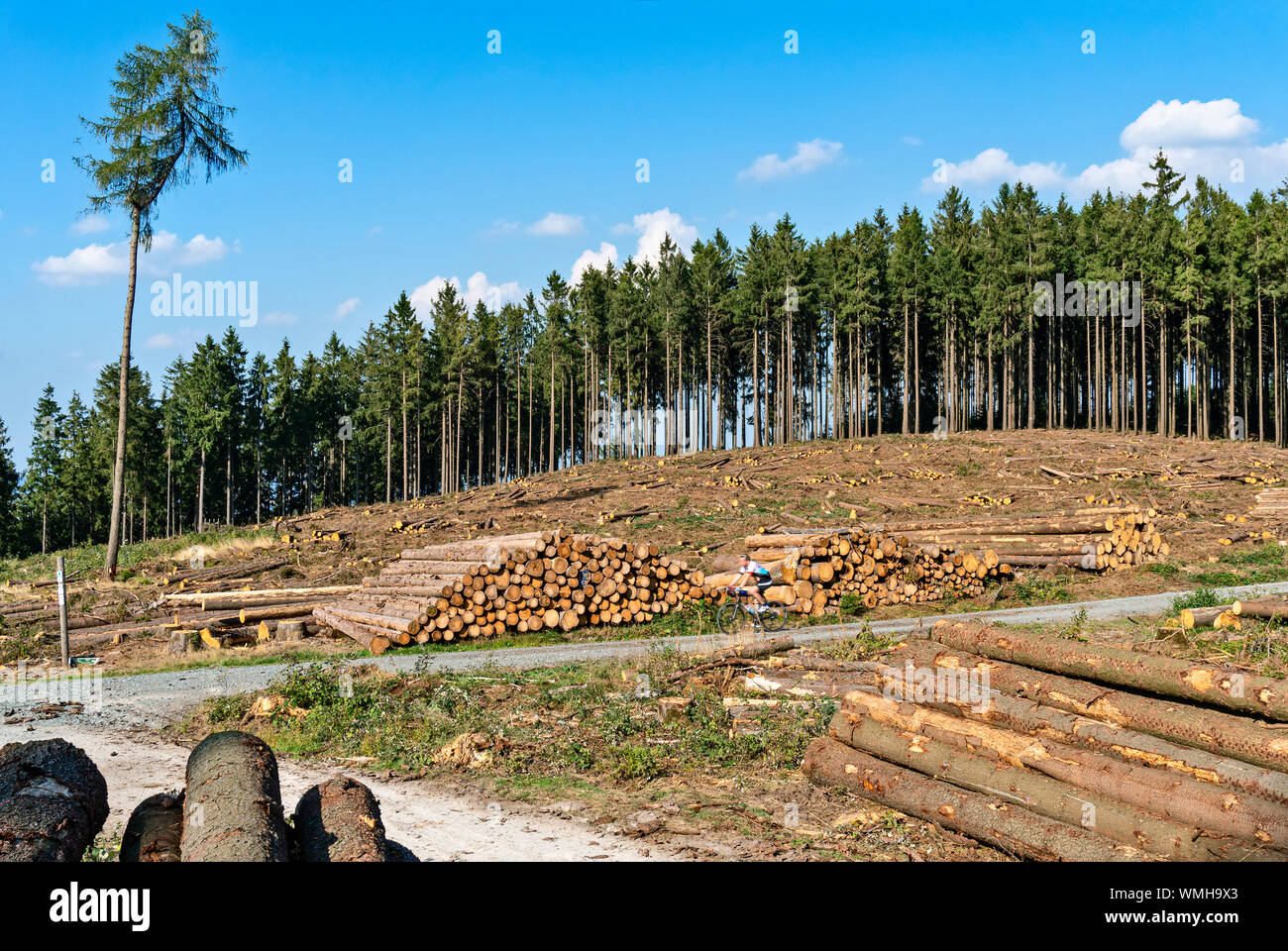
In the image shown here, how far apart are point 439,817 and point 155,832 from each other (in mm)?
2509

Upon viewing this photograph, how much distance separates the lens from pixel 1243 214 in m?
58.9

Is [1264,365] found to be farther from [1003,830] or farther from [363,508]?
[1003,830]

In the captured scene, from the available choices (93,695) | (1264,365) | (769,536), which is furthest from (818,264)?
(93,695)

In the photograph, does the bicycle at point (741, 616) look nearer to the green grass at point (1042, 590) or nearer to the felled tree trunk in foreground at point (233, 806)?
the green grass at point (1042, 590)

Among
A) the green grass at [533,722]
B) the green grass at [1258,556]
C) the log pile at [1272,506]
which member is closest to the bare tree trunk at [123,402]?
the green grass at [533,722]

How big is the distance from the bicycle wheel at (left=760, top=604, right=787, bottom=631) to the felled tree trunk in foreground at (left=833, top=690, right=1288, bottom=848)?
9.24 m

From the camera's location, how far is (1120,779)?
593 cm

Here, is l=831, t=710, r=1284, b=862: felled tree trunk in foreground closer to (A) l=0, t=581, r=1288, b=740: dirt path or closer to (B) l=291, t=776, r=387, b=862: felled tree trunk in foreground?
(A) l=0, t=581, r=1288, b=740: dirt path

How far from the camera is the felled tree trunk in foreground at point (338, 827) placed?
5.08 metres

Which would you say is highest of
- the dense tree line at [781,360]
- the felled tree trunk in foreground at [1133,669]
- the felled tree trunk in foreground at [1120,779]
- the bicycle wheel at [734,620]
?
the dense tree line at [781,360]

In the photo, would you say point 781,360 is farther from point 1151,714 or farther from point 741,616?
point 1151,714

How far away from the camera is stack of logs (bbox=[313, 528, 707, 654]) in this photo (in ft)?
56.5

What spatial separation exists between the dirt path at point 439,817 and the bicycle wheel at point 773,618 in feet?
33.0

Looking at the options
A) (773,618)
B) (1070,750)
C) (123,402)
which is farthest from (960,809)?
(123,402)
